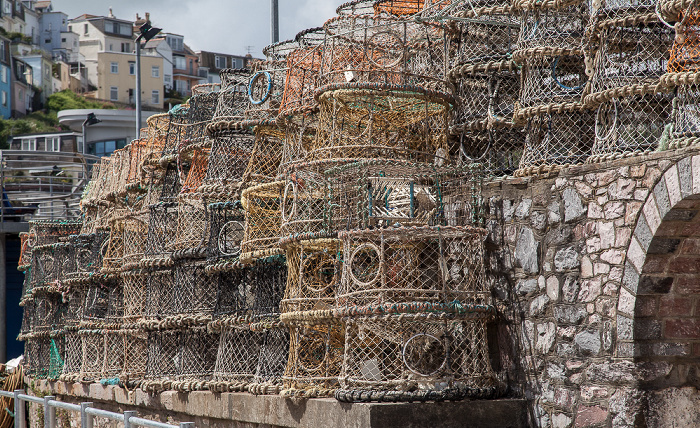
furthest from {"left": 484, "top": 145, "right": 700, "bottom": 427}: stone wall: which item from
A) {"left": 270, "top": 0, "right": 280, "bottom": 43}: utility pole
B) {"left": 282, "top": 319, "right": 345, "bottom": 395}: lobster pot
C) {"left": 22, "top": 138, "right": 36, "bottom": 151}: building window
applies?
{"left": 22, "top": 138, "right": 36, "bottom": 151}: building window

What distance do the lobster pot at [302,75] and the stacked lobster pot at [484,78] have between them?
1158mm

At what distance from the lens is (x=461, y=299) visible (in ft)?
25.9

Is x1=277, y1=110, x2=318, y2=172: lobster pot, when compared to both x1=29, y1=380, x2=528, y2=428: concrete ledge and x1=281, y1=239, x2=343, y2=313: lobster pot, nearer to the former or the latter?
x1=281, y1=239, x2=343, y2=313: lobster pot

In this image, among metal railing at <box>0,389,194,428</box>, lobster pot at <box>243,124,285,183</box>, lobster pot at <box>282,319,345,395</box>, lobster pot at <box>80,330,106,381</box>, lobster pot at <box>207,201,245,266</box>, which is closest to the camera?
metal railing at <box>0,389,194,428</box>

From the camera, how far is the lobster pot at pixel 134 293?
12.4 meters

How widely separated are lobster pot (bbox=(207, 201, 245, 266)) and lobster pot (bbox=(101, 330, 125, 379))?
349 cm

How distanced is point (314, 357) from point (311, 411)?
589 mm

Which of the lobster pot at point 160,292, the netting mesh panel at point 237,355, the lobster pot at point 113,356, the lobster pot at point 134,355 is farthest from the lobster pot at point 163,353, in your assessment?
the lobster pot at point 113,356

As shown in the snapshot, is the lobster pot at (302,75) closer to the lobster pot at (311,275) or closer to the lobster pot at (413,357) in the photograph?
the lobster pot at (311,275)

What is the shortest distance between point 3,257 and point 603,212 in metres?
17.9

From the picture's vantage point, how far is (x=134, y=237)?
13055mm

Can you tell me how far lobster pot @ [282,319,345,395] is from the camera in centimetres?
828

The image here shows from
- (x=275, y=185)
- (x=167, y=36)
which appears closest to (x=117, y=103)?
(x=167, y=36)

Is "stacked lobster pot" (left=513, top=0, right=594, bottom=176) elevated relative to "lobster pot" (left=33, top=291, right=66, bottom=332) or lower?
elevated
